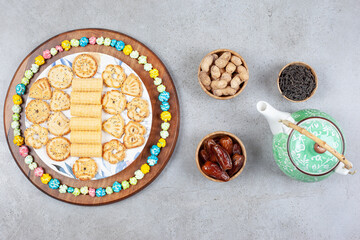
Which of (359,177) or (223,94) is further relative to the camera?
(359,177)

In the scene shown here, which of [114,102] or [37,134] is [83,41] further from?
[37,134]

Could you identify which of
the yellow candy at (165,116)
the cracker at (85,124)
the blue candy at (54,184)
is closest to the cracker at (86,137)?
the cracker at (85,124)

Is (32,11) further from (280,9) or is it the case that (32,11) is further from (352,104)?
(352,104)

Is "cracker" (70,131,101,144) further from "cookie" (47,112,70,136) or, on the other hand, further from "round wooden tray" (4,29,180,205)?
"round wooden tray" (4,29,180,205)

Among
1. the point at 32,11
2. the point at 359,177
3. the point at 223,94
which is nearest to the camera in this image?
the point at 223,94

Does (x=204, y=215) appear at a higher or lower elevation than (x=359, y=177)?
lower

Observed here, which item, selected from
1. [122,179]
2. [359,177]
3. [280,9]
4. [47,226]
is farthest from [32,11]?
[359,177]

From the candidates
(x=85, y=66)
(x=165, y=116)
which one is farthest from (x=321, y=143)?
(x=85, y=66)

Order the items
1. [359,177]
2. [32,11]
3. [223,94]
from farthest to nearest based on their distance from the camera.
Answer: [32,11], [359,177], [223,94]
